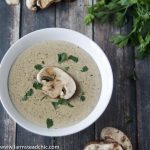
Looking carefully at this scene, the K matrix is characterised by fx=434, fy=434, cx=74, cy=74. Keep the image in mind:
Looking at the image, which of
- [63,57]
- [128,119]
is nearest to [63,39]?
[63,57]

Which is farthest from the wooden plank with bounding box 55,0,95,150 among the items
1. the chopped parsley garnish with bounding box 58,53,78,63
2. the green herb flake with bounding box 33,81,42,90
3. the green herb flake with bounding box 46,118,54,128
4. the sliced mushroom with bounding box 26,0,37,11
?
the green herb flake with bounding box 46,118,54,128

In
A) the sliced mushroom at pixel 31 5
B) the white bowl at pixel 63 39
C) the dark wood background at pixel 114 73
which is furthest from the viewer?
the sliced mushroom at pixel 31 5

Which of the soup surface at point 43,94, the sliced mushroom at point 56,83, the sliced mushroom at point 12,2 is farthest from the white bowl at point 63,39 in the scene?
Result: the sliced mushroom at point 12,2

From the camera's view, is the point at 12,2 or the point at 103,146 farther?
the point at 12,2

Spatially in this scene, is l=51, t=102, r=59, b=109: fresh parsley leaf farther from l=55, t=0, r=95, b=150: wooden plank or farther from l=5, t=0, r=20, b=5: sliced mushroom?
l=5, t=0, r=20, b=5: sliced mushroom

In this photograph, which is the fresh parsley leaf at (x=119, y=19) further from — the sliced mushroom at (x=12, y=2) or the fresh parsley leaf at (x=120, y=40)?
the sliced mushroom at (x=12, y=2)

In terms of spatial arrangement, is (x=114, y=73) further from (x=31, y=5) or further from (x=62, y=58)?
(x=31, y=5)
